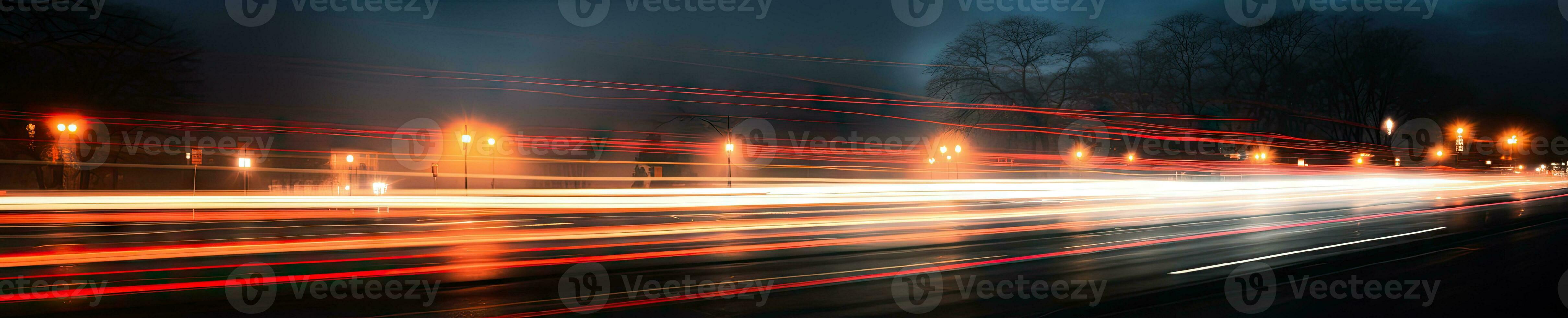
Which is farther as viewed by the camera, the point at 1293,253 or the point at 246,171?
the point at 246,171

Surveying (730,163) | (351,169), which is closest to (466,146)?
(351,169)

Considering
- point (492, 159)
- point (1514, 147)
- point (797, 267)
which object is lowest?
point (797, 267)

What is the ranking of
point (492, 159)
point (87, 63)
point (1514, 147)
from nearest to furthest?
point (87, 63), point (492, 159), point (1514, 147)

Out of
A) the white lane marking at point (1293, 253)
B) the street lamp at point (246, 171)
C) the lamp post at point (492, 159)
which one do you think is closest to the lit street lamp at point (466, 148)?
the lamp post at point (492, 159)

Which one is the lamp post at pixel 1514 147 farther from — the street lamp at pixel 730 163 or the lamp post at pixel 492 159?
the lamp post at pixel 492 159

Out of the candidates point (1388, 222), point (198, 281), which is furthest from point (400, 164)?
point (1388, 222)

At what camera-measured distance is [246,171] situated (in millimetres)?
24797

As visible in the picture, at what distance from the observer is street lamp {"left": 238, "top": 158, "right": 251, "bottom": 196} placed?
1900 cm

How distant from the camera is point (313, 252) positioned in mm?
10492

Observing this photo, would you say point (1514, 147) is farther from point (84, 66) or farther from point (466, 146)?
point (84, 66)

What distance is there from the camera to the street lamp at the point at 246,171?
19000mm

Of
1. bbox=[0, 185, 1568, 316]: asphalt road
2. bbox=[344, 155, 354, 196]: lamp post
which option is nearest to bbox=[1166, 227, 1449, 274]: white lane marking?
bbox=[0, 185, 1568, 316]: asphalt road

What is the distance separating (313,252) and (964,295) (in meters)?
8.73

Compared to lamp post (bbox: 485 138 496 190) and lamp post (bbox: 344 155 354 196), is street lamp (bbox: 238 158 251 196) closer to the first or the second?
lamp post (bbox: 344 155 354 196)
